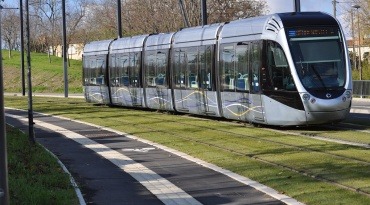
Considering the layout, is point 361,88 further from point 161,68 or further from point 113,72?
point 161,68

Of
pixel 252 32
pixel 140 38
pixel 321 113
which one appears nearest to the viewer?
pixel 321 113

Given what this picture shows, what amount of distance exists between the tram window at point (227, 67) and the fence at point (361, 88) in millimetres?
22053

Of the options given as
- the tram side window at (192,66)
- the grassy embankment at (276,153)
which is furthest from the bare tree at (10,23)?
the grassy embankment at (276,153)

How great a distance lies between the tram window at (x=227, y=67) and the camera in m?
23.2

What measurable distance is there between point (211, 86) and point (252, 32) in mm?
3677

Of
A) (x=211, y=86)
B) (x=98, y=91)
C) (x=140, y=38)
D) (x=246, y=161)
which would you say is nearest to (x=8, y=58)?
(x=98, y=91)

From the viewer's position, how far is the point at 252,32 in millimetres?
21906

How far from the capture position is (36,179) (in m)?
12.4

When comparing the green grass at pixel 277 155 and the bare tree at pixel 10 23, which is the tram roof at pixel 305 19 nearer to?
the green grass at pixel 277 155

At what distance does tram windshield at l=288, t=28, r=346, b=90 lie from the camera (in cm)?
2005

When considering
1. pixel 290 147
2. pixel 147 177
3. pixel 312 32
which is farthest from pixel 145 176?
pixel 312 32

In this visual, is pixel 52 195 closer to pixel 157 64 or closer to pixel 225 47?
pixel 225 47

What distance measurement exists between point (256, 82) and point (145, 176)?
333 inches

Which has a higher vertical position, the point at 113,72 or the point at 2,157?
the point at 113,72
